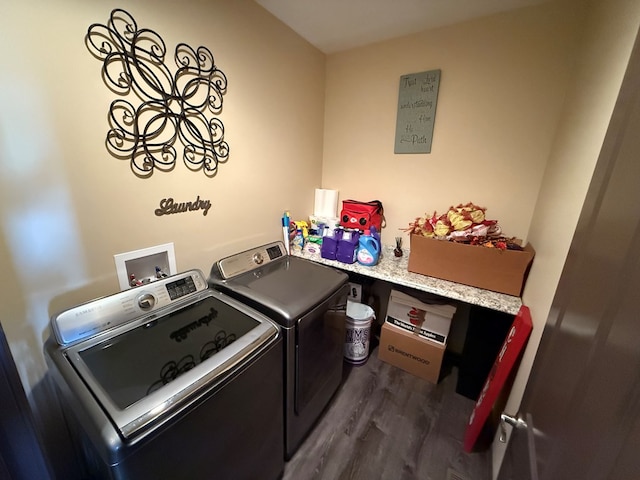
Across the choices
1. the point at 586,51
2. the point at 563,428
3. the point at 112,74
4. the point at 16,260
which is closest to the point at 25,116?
the point at 112,74

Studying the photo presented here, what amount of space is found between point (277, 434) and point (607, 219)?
133 cm

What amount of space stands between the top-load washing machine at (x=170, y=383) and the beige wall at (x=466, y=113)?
1.56 metres

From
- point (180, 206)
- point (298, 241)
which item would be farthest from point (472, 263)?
point (180, 206)

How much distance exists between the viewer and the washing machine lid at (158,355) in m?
0.68

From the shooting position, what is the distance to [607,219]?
482 mm

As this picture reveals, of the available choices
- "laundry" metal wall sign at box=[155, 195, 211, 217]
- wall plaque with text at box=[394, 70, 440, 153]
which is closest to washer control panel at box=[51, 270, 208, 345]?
"laundry" metal wall sign at box=[155, 195, 211, 217]

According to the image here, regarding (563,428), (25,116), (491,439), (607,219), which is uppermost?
(25,116)

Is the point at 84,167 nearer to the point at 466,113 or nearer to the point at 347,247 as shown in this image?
the point at 347,247

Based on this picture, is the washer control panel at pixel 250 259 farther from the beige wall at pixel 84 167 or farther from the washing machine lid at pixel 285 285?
the beige wall at pixel 84 167

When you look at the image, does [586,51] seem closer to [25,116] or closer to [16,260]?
[25,116]

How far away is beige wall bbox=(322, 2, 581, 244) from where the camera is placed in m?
1.47

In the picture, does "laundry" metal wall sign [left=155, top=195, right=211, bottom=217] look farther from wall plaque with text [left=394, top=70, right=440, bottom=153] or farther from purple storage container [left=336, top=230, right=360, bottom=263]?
wall plaque with text [left=394, top=70, right=440, bottom=153]

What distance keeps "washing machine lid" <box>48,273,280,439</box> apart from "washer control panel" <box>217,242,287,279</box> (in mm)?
256

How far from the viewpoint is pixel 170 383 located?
0.74m
